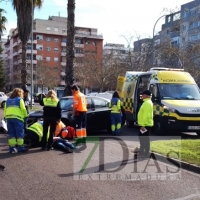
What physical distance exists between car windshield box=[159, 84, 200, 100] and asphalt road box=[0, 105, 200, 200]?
505 cm

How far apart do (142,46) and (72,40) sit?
16633 millimetres

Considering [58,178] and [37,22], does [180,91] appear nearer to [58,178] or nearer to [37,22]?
[58,178]

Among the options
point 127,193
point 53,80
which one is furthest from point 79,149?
point 53,80

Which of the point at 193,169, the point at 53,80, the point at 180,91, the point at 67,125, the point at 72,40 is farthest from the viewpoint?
the point at 53,80

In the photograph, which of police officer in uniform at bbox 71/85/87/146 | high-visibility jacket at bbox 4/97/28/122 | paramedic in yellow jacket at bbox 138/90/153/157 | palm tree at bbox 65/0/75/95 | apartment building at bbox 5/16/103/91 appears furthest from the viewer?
apartment building at bbox 5/16/103/91

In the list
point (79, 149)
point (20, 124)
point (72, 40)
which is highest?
point (72, 40)

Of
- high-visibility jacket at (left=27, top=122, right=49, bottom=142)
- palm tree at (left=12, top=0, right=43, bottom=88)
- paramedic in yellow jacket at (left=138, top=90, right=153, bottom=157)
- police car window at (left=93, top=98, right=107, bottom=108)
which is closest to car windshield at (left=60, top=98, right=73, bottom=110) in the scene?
police car window at (left=93, top=98, right=107, bottom=108)

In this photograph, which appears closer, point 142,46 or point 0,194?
point 0,194

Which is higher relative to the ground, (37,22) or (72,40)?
(37,22)

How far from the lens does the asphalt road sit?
229 inches

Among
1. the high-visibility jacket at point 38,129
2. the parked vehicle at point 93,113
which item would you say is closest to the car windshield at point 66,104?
the parked vehicle at point 93,113

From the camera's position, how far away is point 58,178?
22.0ft

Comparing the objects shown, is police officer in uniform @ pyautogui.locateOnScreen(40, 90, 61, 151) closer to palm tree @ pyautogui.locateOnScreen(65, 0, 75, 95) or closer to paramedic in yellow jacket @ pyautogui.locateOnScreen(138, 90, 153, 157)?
paramedic in yellow jacket @ pyautogui.locateOnScreen(138, 90, 153, 157)

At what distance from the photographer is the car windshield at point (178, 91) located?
13781 mm
